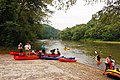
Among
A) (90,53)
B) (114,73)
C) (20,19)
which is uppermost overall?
(20,19)

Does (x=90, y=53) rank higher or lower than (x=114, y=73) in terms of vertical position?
higher

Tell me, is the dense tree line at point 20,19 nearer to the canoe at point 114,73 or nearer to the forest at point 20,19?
the forest at point 20,19

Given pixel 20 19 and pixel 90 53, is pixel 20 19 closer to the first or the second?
pixel 20 19

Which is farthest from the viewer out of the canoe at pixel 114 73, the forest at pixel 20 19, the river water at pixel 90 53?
the forest at pixel 20 19

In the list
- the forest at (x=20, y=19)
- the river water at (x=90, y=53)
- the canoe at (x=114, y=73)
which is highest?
the forest at (x=20, y=19)

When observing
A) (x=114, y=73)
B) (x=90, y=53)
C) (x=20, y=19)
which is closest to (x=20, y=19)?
(x=20, y=19)

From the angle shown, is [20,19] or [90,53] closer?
[20,19]

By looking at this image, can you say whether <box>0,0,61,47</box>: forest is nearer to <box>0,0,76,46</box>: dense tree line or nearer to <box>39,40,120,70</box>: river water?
<box>0,0,76,46</box>: dense tree line

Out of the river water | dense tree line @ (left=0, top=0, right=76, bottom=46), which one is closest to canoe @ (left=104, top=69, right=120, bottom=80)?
the river water

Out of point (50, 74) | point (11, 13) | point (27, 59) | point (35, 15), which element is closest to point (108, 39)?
point (35, 15)

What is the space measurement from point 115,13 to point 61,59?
45.5 feet

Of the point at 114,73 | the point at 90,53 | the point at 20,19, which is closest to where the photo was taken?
the point at 114,73

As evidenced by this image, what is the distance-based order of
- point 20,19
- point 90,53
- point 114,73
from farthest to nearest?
point 90,53 → point 20,19 → point 114,73

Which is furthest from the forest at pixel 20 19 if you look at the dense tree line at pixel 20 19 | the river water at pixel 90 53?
the river water at pixel 90 53
